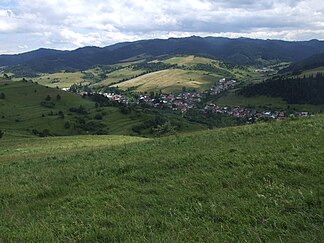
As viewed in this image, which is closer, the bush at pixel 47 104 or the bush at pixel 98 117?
the bush at pixel 98 117

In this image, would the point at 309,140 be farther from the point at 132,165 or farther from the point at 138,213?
the point at 138,213

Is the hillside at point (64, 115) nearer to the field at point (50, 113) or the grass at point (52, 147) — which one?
the field at point (50, 113)

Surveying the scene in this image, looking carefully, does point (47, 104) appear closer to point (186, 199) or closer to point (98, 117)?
point (98, 117)

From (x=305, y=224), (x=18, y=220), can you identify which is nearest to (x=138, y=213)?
(x=18, y=220)

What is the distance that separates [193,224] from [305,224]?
214cm

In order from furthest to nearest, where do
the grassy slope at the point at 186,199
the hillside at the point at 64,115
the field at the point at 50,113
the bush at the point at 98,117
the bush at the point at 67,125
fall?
1. the bush at the point at 98,117
2. the bush at the point at 67,125
3. the field at the point at 50,113
4. the hillside at the point at 64,115
5. the grassy slope at the point at 186,199

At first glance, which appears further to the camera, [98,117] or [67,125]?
[98,117]

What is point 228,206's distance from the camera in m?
7.91

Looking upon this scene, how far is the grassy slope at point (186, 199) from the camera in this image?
268 inches

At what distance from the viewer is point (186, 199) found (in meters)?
8.81

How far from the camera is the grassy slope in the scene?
682 cm

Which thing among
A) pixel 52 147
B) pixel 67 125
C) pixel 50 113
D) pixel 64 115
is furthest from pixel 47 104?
pixel 52 147

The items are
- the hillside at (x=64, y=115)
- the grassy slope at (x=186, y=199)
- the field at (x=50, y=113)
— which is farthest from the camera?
the field at (x=50, y=113)

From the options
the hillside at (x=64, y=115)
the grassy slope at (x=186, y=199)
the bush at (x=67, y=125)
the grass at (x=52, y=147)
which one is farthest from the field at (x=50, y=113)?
the grassy slope at (x=186, y=199)
